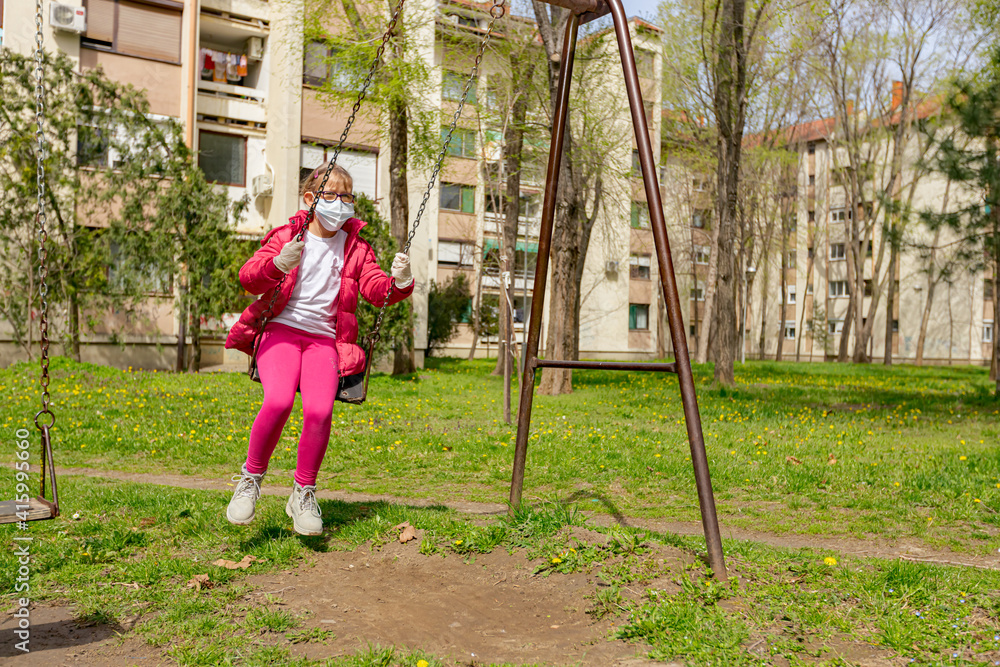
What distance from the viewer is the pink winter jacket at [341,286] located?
14.0 feet

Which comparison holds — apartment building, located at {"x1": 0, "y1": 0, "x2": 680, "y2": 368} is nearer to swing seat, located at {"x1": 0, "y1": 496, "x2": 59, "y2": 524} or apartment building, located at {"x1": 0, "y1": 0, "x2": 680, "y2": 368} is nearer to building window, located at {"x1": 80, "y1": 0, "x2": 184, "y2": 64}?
building window, located at {"x1": 80, "y1": 0, "x2": 184, "y2": 64}

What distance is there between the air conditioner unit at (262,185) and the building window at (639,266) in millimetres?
21823

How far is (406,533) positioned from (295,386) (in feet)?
3.28

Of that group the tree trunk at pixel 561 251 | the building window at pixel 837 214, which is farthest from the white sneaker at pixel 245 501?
the building window at pixel 837 214

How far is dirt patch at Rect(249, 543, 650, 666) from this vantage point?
329cm

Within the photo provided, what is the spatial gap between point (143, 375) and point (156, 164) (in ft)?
18.4

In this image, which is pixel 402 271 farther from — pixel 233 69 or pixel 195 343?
pixel 233 69

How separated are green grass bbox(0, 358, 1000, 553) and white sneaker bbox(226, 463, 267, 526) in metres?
2.41

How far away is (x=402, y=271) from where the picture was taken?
15.1ft

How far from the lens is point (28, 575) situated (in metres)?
3.99

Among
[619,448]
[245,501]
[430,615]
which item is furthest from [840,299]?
[430,615]

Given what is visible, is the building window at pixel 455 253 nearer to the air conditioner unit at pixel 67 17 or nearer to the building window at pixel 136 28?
the building window at pixel 136 28

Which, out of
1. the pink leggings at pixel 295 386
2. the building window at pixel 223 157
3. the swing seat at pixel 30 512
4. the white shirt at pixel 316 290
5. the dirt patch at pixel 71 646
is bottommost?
the dirt patch at pixel 71 646

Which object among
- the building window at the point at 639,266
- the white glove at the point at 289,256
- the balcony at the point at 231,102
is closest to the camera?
the white glove at the point at 289,256
